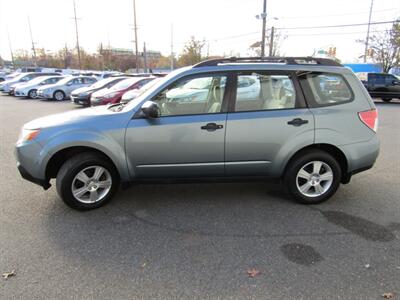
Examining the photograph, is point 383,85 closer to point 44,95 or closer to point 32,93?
point 44,95

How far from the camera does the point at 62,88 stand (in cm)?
1900

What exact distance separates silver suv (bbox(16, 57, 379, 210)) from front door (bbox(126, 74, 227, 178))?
0.04 ft

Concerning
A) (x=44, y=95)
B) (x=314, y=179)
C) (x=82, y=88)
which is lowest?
(x=314, y=179)

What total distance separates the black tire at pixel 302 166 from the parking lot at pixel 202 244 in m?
0.12

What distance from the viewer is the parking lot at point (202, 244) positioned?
2543mm

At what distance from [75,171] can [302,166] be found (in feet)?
9.08

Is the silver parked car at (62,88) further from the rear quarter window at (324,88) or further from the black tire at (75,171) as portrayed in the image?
the rear quarter window at (324,88)

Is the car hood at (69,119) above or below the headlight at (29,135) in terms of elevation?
above

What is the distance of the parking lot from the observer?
2543 millimetres

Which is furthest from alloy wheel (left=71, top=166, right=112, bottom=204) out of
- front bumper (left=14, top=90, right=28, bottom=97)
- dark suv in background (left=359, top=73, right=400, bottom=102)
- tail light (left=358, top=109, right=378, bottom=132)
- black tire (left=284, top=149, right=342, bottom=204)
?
front bumper (left=14, top=90, right=28, bottom=97)

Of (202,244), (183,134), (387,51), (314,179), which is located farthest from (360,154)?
(387,51)

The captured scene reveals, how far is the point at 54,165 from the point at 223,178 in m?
2.10

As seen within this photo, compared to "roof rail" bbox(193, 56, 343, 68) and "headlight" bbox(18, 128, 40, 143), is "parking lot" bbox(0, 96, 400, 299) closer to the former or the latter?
"headlight" bbox(18, 128, 40, 143)

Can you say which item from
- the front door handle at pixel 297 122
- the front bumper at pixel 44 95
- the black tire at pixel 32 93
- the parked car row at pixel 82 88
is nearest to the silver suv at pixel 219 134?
the front door handle at pixel 297 122
